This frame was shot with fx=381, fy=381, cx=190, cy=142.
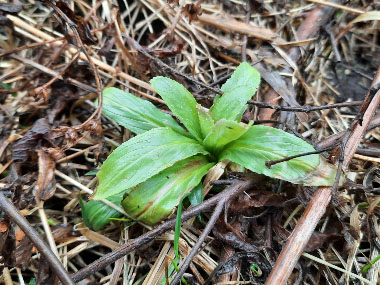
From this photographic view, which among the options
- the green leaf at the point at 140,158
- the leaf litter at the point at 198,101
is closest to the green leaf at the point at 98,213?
the leaf litter at the point at 198,101

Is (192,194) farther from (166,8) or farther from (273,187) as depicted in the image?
(166,8)

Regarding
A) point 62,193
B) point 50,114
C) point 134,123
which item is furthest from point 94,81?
point 62,193

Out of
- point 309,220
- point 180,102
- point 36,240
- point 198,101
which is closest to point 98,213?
point 36,240

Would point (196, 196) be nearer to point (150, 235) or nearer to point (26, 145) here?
point (150, 235)

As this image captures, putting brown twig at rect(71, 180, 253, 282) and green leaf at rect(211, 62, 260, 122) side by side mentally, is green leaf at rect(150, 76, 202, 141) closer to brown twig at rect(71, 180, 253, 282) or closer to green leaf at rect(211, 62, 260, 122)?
green leaf at rect(211, 62, 260, 122)

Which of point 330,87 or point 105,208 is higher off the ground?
point 330,87

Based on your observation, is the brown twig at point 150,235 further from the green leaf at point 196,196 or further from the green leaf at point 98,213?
the green leaf at point 98,213

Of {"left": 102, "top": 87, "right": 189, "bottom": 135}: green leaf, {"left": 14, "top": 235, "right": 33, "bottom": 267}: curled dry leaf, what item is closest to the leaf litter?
{"left": 14, "top": 235, "right": 33, "bottom": 267}: curled dry leaf
